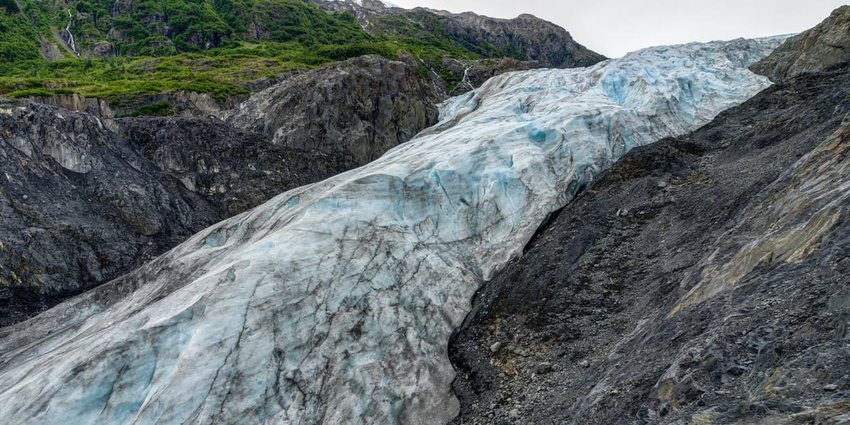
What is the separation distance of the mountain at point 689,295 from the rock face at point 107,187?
15.9 metres

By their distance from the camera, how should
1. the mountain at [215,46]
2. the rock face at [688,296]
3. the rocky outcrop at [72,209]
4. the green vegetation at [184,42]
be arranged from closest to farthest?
1. the rock face at [688,296]
2. the rocky outcrop at [72,209]
3. the mountain at [215,46]
4. the green vegetation at [184,42]

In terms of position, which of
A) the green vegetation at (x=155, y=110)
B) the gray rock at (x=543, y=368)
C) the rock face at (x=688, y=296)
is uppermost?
the green vegetation at (x=155, y=110)

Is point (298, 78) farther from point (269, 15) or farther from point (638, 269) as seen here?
point (269, 15)

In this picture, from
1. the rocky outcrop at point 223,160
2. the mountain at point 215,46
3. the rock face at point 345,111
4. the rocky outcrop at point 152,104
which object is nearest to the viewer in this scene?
the rocky outcrop at point 223,160

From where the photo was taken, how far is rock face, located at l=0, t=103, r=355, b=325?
1972 centimetres

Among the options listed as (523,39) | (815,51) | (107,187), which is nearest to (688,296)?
(107,187)

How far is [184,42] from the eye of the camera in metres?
→ 75.4

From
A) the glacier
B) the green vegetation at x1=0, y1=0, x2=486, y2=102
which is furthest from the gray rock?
the green vegetation at x1=0, y1=0, x2=486, y2=102

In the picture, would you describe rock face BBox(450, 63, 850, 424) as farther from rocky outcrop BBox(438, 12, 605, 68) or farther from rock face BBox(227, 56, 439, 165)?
rocky outcrop BBox(438, 12, 605, 68)

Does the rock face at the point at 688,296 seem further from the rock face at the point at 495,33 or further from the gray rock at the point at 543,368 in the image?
the rock face at the point at 495,33

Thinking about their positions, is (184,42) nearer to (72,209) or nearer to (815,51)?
(72,209)

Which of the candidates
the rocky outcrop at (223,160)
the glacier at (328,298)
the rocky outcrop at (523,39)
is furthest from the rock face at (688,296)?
the rocky outcrop at (523,39)

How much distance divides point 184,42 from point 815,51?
2939 inches

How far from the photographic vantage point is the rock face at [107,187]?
19.7 meters
